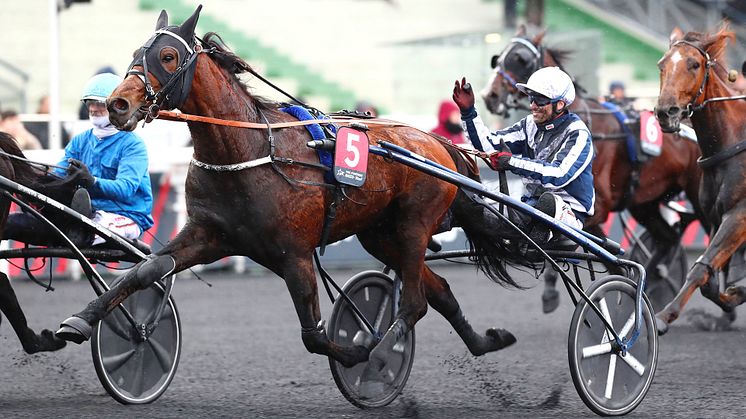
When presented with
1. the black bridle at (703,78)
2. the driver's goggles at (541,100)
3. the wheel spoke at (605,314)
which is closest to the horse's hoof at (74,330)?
the wheel spoke at (605,314)

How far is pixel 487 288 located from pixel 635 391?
17.5 ft

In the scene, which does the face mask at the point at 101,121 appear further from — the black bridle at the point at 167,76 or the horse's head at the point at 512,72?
the horse's head at the point at 512,72

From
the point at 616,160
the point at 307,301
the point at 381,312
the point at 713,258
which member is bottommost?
the point at 381,312

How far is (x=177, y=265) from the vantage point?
18.0ft

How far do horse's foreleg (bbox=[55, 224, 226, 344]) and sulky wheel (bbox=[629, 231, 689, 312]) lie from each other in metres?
4.38

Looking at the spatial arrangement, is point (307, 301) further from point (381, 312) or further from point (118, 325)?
point (118, 325)

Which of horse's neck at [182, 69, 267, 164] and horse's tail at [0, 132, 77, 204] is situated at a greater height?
horse's neck at [182, 69, 267, 164]

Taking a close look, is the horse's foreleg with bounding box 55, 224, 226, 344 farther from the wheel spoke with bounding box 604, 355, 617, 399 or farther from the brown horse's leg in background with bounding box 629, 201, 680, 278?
the brown horse's leg in background with bounding box 629, 201, 680, 278

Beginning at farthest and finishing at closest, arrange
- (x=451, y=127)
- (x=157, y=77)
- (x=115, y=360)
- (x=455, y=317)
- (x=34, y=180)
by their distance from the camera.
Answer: (x=451, y=127)
(x=455, y=317)
(x=34, y=180)
(x=115, y=360)
(x=157, y=77)

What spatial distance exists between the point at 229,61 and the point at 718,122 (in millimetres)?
3193

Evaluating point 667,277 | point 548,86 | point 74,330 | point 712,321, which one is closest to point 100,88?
point 74,330

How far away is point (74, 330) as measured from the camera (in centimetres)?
518

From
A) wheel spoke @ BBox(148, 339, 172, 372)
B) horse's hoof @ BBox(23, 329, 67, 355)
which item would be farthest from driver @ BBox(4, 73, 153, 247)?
wheel spoke @ BBox(148, 339, 172, 372)

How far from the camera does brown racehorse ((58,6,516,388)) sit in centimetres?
525
